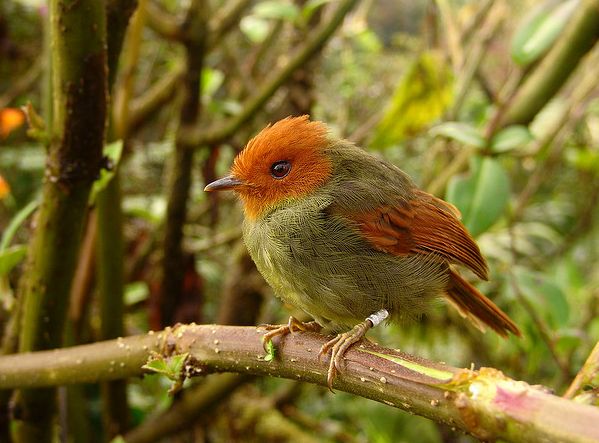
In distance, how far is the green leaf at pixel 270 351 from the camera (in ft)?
3.02

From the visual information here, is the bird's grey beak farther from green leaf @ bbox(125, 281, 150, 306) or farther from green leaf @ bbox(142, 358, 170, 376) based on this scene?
green leaf @ bbox(125, 281, 150, 306)

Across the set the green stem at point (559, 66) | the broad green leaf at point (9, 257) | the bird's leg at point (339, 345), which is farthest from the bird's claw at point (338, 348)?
the green stem at point (559, 66)

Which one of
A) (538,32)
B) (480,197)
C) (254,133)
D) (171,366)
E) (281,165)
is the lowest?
(171,366)

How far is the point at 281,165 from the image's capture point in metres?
1.33

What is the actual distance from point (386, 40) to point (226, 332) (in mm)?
4505

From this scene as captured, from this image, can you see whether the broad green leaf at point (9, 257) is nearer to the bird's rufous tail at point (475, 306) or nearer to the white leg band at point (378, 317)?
the white leg band at point (378, 317)

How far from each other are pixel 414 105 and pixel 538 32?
453 mm

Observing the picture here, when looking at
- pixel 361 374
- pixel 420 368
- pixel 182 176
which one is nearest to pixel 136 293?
pixel 182 176

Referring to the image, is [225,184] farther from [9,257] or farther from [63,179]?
[9,257]

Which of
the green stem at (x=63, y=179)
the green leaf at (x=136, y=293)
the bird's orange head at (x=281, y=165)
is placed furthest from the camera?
the green leaf at (x=136, y=293)

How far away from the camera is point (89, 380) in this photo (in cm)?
115

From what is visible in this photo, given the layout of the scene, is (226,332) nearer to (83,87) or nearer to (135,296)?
(83,87)

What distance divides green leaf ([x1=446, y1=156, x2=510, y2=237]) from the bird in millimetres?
104

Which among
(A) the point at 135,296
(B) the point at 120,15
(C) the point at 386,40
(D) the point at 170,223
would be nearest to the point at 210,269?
(A) the point at 135,296
